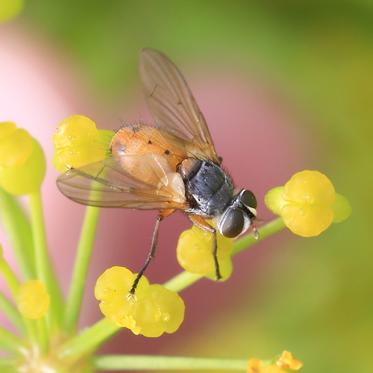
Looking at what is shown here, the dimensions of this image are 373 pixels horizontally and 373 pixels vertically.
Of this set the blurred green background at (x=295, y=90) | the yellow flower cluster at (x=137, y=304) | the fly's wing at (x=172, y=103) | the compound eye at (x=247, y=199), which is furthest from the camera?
the blurred green background at (x=295, y=90)

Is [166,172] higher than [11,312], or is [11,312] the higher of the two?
[166,172]

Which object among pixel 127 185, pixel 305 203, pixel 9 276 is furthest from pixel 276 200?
pixel 9 276

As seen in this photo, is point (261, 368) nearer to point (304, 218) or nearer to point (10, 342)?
point (304, 218)

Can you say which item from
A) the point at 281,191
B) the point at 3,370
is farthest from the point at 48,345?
the point at 281,191

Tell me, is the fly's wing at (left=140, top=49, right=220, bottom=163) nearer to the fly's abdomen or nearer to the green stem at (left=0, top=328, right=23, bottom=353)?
the fly's abdomen

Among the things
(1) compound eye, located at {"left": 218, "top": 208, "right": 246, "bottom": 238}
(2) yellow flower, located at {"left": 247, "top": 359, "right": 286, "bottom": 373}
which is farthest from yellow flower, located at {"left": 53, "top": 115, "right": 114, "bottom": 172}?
(2) yellow flower, located at {"left": 247, "top": 359, "right": 286, "bottom": 373}

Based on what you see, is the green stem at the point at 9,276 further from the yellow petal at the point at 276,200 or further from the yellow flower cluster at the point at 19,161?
the yellow petal at the point at 276,200

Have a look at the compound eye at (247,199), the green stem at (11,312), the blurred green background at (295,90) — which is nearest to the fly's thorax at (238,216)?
the compound eye at (247,199)
